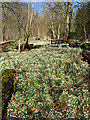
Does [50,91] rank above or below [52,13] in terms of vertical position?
below

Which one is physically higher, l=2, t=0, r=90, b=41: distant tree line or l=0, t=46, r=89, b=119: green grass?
l=2, t=0, r=90, b=41: distant tree line

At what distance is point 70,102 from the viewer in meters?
4.12

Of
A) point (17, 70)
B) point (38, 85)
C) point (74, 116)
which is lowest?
point (74, 116)

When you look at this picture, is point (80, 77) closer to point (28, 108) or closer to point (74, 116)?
point (74, 116)

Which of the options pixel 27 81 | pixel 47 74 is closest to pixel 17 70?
pixel 27 81

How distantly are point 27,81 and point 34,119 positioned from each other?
2.04 meters

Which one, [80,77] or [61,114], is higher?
[80,77]

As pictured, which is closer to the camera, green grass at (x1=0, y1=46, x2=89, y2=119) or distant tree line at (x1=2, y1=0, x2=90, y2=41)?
green grass at (x1=0, y1=46, x2=89, y2=119)

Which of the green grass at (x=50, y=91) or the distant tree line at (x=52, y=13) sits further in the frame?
the distant tree line at (x=52, y=13)

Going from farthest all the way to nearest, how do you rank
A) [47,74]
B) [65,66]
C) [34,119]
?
[65,66] → [47,74] → [34,119]

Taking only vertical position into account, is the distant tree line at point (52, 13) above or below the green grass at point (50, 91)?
above

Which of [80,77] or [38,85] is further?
[80,77]

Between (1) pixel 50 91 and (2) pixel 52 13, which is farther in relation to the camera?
(2) pixel 52 13

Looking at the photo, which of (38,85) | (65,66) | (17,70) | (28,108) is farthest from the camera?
(65,66)
